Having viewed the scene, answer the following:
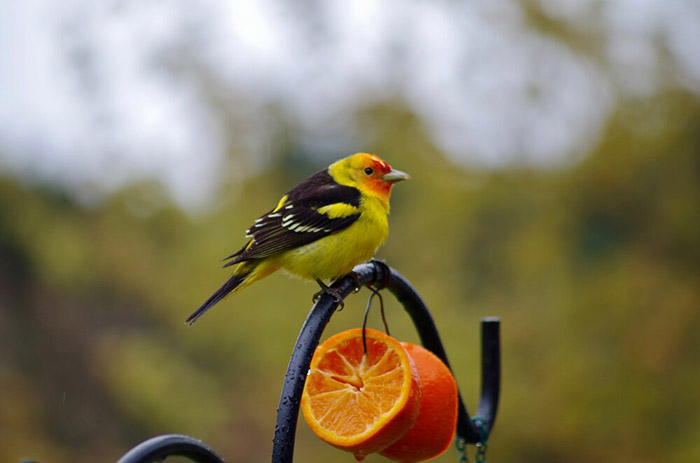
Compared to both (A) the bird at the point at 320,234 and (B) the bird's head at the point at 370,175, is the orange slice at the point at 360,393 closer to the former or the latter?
(A) the bird at the point at 320,234

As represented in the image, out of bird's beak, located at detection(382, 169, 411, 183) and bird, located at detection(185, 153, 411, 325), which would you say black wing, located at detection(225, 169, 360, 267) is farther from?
bird's beak, located at detection(382, 169, 411, 183)

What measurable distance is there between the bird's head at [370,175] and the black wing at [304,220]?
0.07 m

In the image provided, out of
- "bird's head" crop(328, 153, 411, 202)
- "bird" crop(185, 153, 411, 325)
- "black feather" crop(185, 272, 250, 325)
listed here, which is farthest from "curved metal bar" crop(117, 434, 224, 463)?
"bird's head" crop(328, 153, 411, 202)

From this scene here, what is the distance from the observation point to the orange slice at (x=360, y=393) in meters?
1.67

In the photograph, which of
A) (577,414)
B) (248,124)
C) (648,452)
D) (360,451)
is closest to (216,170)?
(248,124)

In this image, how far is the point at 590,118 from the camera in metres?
5.80

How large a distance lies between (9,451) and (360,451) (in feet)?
19.4

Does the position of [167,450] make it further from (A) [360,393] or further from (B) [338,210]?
(B) [338,210]

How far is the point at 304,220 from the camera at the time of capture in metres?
2.58

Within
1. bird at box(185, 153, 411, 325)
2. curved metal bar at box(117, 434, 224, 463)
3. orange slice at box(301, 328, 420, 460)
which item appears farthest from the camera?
bird at box(185, 153, 411, 325)

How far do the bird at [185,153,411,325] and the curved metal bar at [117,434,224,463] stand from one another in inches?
37.2

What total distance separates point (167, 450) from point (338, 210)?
1377 mm

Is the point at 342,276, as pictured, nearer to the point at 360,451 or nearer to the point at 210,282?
the point at 360,451

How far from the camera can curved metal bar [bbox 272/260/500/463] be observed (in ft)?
5.11
